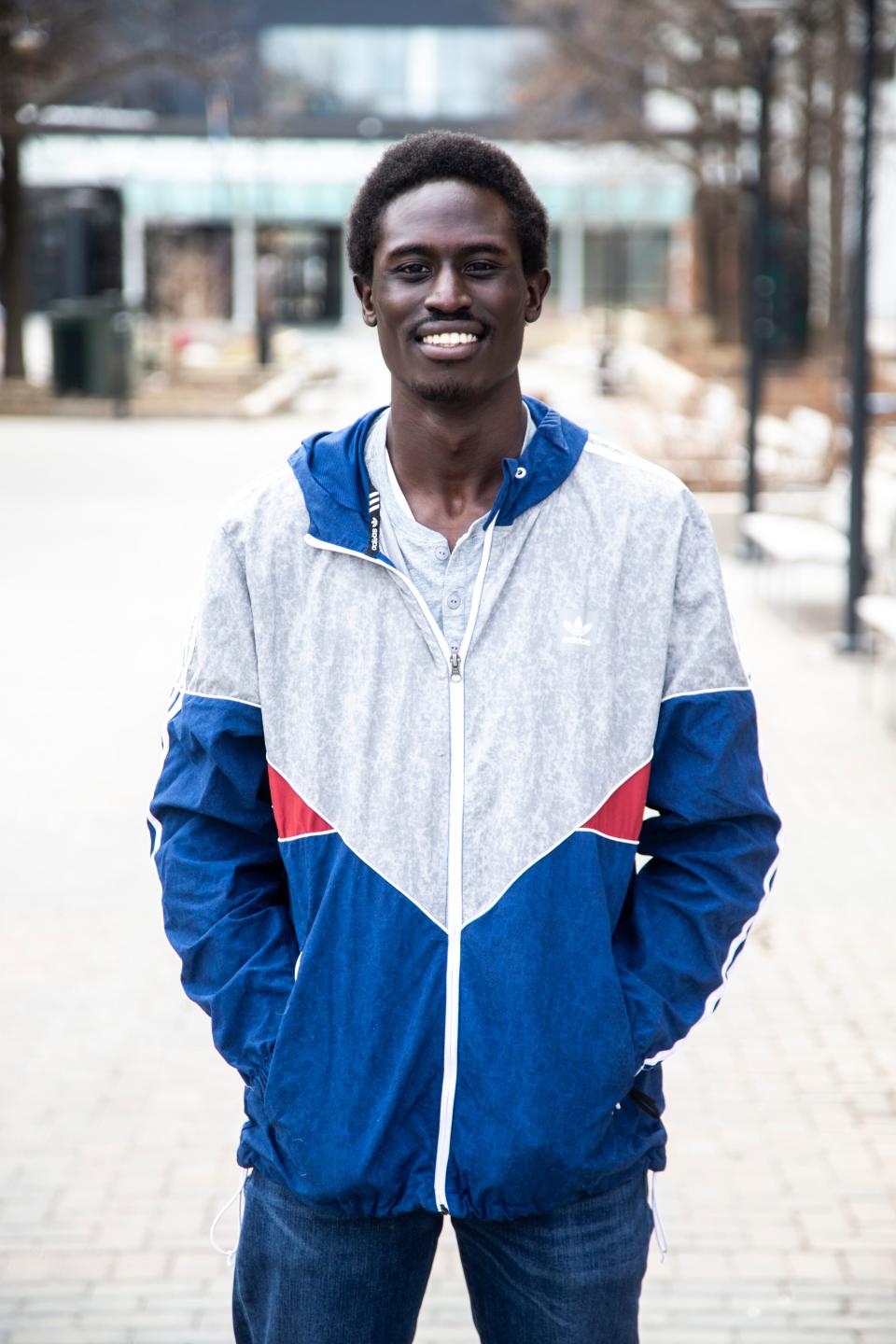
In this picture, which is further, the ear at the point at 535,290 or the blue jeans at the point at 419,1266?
the ear at the point at 535,290

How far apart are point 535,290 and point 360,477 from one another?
33 centimetres

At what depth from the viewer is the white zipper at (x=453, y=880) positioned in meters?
2.26

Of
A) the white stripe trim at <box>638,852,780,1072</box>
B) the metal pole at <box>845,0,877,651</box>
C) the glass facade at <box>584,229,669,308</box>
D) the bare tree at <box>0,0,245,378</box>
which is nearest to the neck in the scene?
the white stripe trim at <box>638,852,780,1072</box>

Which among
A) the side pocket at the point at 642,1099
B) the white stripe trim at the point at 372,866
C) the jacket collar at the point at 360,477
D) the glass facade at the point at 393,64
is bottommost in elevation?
the side pocket at the point at 642,1099

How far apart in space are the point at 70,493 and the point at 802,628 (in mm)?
9230

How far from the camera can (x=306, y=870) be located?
232cm

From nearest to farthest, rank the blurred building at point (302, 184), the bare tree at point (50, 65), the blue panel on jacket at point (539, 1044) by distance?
the blue panel on jacket at point (539, 1044) → the bare tree at point (50, 65) → the blurred building at point (302, 184)

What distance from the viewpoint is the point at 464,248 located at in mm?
2328

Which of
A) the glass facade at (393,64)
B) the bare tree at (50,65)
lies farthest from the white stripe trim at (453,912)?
the glass facade at (393,64)

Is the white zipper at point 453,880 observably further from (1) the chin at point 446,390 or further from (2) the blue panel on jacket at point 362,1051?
(1) the chin at point 446,390

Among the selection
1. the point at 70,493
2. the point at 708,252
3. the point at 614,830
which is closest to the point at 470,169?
the point at 614,830

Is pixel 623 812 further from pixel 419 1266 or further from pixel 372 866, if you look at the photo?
pixel 419 1266

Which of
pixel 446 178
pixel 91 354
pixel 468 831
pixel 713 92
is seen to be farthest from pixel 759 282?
pixel 713 92

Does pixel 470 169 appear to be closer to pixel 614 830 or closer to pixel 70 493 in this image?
pixel 614 830
